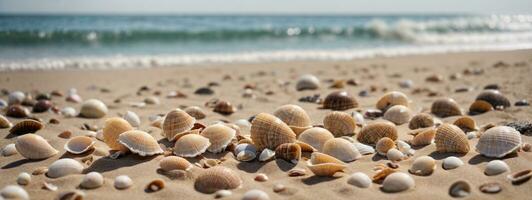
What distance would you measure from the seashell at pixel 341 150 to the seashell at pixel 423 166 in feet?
1.44

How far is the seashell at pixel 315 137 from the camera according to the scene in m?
3.99

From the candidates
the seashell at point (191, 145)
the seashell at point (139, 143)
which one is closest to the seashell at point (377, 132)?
the seashell at point (191, 145)

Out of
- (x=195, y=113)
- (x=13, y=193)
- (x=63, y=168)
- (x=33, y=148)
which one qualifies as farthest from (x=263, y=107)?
(x=13, y=193)

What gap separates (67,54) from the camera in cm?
1398

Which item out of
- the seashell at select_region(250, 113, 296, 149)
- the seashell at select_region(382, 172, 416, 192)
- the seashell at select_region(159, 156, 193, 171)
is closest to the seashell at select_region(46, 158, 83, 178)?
the seashell at select_region(159, 156, 193, 171)

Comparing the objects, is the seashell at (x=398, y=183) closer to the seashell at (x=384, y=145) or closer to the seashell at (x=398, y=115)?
the seashell at (x=384, y=145)

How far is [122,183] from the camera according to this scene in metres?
3.26

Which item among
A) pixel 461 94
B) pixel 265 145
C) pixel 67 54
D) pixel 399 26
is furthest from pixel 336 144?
pixel 399 26

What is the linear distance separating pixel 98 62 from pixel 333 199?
1019 centimetres

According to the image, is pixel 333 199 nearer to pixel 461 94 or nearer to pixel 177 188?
pixel 177 188

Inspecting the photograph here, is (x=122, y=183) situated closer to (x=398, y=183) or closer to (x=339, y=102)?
(x=398, y=183)

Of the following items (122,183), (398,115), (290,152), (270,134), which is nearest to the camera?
(122,183)

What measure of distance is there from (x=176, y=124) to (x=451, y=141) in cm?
213

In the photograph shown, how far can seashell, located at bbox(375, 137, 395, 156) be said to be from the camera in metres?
3.93
